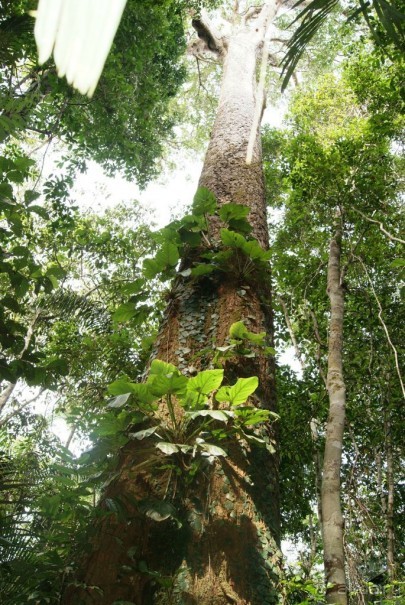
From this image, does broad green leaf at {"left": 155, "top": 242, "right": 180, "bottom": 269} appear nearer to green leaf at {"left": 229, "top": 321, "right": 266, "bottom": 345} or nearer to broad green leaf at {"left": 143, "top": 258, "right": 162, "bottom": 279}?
broad green leaf at {"left": 143, "top": 258, "right": 162, "bottom": 279}

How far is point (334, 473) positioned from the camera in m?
2.59

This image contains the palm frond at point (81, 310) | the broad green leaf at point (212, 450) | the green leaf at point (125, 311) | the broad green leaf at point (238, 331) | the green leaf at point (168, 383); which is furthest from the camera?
the palm frond at point (81, 310)

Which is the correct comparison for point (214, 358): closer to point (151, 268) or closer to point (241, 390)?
point (241, 390)

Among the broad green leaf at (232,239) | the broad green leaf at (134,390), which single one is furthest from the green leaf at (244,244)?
the broad green leaf at (134,390)

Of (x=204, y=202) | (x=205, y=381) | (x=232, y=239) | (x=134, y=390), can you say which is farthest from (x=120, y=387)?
(x=204, y=202)

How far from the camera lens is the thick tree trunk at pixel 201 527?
1480 millimetres

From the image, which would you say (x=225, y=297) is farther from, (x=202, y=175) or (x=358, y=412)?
(x=358, y=412)

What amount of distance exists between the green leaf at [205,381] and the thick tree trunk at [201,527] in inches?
9.6

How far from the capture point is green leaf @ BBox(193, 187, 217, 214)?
9.12ft

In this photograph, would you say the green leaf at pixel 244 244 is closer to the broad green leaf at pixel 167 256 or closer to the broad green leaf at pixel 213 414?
the broad green leaf at pixel 167 256

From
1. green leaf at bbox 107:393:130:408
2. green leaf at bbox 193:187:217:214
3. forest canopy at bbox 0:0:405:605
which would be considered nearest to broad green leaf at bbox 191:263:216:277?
forest canopy at bbox 0:0:405:605

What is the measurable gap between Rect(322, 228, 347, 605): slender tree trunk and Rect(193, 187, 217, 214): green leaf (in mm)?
1211

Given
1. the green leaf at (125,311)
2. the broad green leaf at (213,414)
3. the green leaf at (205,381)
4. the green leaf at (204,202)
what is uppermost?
the green leaf at (204,202)

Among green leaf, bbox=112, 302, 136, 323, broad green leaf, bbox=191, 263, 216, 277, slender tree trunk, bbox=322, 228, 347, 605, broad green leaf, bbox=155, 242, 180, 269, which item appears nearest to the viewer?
slender tree trunk, bbox=322, 228, 347, 605
